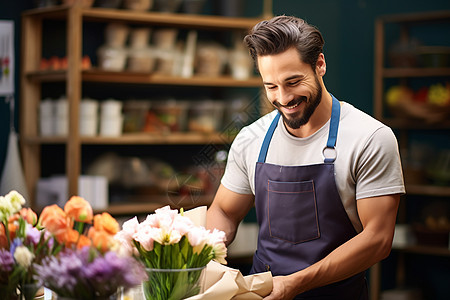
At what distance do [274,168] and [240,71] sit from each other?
2434 mm

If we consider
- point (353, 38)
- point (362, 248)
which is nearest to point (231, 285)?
point (362, 248)

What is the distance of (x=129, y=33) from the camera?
434 centimetres

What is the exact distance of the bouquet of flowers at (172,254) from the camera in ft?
4.75

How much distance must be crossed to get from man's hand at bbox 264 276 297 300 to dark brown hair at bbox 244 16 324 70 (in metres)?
0.65

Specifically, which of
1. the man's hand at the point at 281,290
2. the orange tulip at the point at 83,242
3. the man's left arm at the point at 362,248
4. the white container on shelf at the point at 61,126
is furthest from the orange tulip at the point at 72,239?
the white container on shelf at the point at 61,126

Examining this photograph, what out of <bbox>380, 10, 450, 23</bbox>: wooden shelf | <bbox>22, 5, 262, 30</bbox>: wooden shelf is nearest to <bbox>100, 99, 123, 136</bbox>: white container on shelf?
<bbox>22, 5, 262, 30</bbox>: wooden shelf

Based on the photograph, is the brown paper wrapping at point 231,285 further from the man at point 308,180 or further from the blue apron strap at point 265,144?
the blue apron strap at point 265,144

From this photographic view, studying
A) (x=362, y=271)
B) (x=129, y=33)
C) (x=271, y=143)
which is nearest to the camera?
(x=362, y=271)

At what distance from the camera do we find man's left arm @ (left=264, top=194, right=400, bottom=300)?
1969mm

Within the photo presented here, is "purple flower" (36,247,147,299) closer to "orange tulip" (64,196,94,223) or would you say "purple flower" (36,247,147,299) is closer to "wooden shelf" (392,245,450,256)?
"orange tulip" (64,196,94,223)

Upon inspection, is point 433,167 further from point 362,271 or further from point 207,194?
point 362,271

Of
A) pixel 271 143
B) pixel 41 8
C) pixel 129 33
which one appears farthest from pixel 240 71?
pixel 271 143

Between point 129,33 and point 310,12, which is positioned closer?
point 129,33

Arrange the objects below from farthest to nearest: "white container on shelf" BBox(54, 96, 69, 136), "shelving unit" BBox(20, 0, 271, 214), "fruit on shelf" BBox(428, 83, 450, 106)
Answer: "fruit on shelf" BBox(428, 83, 450, 106) < "white container on shelf" BBox(54, 96, 69, 136) < "shelving unit" BBox(20, 0, 271, 214)
